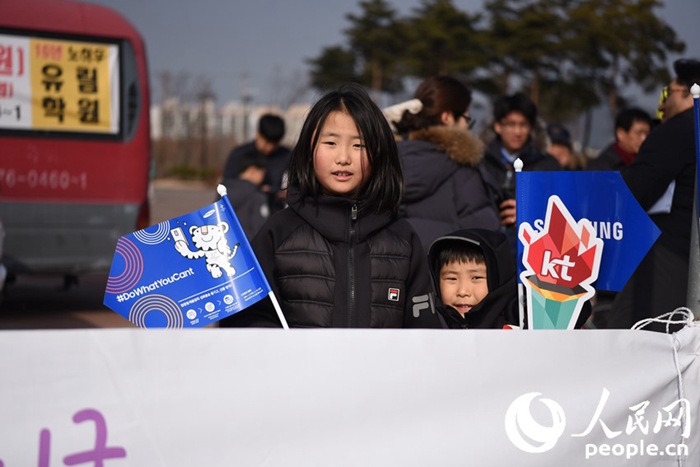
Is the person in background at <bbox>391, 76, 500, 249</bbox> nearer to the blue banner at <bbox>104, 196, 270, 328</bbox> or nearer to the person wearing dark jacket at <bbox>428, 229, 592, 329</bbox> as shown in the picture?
the person wearing dark jacket at <bbox>428, 229, 592, 329</bbox>

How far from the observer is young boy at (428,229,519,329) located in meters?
4.00

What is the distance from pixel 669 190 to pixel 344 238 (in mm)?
1957

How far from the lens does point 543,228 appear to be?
3.54 metres

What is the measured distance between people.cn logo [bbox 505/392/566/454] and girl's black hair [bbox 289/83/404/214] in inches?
34.0

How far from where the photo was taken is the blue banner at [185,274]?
3088 millimetres

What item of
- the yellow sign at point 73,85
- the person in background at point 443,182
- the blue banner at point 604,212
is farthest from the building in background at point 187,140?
the blue banner at point 604,212

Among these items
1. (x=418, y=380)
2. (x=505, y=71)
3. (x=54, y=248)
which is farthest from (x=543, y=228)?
(x=505, y=71)

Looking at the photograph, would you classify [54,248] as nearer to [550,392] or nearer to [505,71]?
[550,392]

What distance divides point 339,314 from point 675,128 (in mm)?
2101

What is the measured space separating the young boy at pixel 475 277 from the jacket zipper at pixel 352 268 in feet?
2.79

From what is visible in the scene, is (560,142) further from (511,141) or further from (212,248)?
(212,248)

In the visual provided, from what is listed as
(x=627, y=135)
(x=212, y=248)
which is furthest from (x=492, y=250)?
(x=627, y=135)

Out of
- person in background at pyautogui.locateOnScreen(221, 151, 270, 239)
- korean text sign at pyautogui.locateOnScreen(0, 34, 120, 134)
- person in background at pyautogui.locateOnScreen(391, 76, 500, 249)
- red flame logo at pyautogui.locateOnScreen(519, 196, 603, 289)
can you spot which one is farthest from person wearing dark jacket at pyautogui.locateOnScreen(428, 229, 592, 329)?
korean text sign at pyautogui.locateOnScreen(0, 34, 120, 134)

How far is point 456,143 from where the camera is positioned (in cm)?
490
